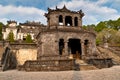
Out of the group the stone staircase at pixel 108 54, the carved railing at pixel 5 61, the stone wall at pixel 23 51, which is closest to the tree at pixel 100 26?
the stone staircase at pixel 108 54

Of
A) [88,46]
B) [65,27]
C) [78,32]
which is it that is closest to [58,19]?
[65,27]

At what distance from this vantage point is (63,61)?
67.6 ft

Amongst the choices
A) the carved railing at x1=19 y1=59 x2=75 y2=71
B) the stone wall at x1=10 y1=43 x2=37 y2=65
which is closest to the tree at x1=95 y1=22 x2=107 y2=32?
the stone wall at x1=10 y1=43 x2=37 y2=65

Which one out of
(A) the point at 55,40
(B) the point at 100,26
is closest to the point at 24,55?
(A) the point at 55,40

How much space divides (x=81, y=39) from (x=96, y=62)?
5.82 m

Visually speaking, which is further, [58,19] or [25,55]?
[25,55]

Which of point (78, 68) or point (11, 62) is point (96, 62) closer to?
point (78, 68)

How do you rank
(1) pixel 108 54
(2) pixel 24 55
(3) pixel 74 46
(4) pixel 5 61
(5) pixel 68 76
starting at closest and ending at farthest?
(5) pixel 68 76
(4) pixel 5 61
(3) pixel 74 46
(2) pixel 24 55
(1) pixel 108 54

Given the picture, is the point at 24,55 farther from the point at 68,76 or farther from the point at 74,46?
the point at 68,76

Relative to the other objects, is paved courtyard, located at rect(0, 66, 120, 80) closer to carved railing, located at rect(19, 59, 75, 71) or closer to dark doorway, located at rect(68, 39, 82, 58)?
carved railing, located at rect(19, 59, 75, 71)

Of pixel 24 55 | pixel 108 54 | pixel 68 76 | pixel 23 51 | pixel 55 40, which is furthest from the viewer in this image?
pixel 108 54

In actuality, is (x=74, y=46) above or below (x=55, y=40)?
below

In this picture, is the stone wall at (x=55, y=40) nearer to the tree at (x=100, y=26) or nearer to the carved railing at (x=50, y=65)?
the carved railing at (x=50, y=65)

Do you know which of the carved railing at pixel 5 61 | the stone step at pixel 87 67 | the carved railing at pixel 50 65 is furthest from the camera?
the carved railing at pixel 5 61
